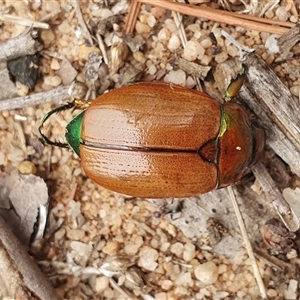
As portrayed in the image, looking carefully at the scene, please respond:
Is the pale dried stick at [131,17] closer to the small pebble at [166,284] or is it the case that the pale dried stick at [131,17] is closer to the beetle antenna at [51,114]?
the beetle antenna at [51,114]

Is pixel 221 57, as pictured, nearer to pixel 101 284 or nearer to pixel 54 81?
pixel 54 81

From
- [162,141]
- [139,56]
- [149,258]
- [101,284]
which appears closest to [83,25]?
[139,56]

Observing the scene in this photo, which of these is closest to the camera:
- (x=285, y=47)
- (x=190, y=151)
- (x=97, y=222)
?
(x=190, y=151)

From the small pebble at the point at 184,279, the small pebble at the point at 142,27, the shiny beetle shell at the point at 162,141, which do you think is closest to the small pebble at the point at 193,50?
the small pebble at the point at 142,27

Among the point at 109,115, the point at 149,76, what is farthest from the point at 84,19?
the point at 109,115

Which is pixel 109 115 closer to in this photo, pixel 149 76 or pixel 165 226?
pixel 149 76

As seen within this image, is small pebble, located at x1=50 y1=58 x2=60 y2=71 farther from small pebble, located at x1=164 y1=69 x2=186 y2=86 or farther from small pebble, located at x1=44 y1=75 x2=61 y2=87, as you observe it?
small pebble, located at x1=164 y1=69 x2=186 y2=86

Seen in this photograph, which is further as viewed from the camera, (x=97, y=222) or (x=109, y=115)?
(x=97, y=222)

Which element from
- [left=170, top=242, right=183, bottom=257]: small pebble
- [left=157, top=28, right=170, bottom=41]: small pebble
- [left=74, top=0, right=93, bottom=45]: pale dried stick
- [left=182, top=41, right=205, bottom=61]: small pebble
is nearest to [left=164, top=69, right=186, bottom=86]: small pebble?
[left=182, top=41, right=205, bottom=61]: small pebble
